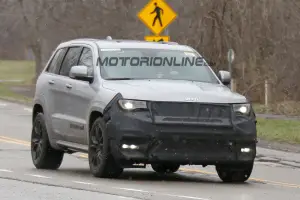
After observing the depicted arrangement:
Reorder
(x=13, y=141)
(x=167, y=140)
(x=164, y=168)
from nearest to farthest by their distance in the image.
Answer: (x=167, y=140) → (x=164, y=168) → (x=13, y=141)

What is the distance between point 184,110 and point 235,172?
4.27 feet

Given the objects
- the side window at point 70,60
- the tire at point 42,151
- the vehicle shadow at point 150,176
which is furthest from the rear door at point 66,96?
the vehicle shadow at point 150,176

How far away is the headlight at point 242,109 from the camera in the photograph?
13.2m

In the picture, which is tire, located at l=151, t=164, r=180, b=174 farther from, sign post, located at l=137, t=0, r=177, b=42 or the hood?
sign post, located at l=137, t=0, r=177, b=42

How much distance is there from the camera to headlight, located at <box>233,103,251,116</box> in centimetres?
1322

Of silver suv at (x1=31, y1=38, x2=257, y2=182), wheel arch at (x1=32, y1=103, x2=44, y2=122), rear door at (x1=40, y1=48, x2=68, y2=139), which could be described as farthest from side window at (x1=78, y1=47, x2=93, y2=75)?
wheel arch at (x1=32, y1=103, x2=44, y2=122)

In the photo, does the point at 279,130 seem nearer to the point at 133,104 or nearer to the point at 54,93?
the point at 54,93

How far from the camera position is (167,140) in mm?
12789

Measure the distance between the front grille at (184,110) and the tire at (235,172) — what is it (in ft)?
2.53

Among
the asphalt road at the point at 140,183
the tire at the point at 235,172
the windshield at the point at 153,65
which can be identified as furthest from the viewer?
the windshield at the point at 153,65

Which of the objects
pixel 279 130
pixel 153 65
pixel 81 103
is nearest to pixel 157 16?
pixel 279 130

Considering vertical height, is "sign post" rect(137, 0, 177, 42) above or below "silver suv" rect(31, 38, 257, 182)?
below

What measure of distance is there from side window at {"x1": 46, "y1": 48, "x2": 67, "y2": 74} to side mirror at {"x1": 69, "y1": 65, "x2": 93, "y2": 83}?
1.59m

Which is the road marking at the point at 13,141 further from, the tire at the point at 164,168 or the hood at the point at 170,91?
the hood at the point at 170,91
